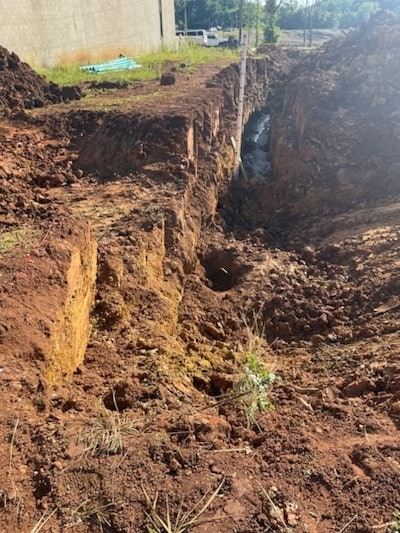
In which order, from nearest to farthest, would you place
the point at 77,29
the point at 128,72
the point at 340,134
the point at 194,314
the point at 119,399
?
the point at 119,399, the point at 194,314, the point at 340,134, the point at 128,72, the point at 77,29

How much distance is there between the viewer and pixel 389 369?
4559mm

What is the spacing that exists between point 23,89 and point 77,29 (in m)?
8.27

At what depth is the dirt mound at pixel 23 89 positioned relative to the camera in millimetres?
10867

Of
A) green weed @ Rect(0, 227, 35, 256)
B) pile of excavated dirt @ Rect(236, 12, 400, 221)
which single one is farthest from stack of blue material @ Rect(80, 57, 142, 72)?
green weed @ Rect(0, 227, 35, 256)

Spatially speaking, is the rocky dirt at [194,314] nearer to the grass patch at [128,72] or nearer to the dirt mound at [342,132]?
the dirt mound at [342,132]

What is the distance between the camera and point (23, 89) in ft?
37.8

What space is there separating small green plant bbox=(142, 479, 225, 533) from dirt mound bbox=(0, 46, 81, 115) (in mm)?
9575

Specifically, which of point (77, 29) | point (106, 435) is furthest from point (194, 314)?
point (77, 29)

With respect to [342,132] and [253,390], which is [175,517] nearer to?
[253,390]

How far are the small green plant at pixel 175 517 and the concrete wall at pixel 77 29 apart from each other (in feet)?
48.3

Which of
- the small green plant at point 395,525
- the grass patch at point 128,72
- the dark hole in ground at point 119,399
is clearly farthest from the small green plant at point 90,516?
the grass patch at point 128,72

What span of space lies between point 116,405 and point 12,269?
166 cm

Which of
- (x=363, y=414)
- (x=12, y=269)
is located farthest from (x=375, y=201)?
(x=12, y=269)

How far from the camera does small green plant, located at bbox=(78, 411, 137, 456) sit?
10.0 feet
